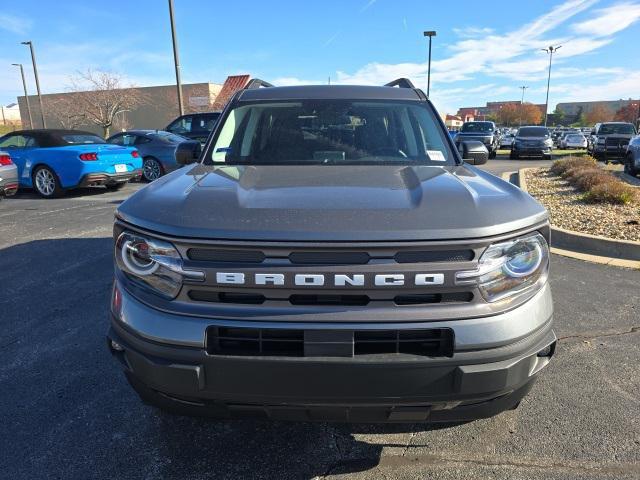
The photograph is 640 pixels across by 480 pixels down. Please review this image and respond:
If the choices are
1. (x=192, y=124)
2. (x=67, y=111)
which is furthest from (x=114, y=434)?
(x=67, y=111)

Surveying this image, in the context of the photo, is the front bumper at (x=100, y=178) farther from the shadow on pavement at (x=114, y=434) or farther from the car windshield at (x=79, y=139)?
the shadow on pavement at (x=114, y=434)

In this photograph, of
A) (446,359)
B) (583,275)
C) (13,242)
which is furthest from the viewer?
(13,242)

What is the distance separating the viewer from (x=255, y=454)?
2.44 meters

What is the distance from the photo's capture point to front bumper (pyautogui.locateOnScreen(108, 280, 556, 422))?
5.84 ft

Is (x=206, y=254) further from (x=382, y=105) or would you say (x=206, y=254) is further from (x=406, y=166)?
(x=382, y=105)

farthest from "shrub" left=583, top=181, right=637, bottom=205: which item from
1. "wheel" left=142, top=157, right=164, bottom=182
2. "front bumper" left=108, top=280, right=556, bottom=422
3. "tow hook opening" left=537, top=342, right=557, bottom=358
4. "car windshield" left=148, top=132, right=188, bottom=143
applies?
"wheel" left=142, top=157, right=164, bottom=182

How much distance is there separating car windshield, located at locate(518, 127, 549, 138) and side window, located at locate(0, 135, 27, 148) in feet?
67.2

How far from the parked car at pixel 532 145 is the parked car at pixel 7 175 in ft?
66.2

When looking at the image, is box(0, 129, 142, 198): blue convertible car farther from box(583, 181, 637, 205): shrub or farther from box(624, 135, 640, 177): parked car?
box(624, 135, 640, 177): parked car

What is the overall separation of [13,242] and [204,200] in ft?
19.8

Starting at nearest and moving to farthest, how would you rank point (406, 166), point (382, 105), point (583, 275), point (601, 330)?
point (406, 166) → point (382, 105) → point (601, 330) → point (583, 275)

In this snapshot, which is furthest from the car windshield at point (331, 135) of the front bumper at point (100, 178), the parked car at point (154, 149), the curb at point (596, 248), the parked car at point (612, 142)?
the parked car at point (612, 142)

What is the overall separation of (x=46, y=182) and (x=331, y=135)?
975cm

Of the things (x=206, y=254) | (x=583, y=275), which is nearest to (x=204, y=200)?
(x=206, y=254)
